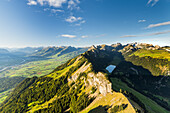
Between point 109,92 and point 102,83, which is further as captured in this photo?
point 102,83

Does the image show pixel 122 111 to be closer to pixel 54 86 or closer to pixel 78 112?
pixel 78 112

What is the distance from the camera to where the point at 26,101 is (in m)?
178

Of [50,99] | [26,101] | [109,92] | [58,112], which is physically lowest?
[26,101]

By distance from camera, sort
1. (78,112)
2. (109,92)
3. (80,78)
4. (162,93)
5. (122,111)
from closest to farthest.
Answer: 1. (122,111)
2. (109,92)
3. (78,112)
4. (80,78)
5. (162,93)

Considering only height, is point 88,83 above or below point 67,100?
above

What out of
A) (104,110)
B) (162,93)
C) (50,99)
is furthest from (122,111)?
(162,93)

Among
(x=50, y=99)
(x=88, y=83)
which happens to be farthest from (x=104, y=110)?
(x=50, y=99)

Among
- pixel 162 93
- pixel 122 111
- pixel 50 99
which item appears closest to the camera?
pixel 122 111

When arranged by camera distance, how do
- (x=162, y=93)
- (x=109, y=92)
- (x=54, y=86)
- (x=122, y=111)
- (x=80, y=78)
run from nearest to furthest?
1. (x=122, y=111)
2. (x=109, y=92)
3. (x=80, y=78)
4. (x=54, y=86)
5. (x=162, y=93)

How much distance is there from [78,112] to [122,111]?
2033 inches

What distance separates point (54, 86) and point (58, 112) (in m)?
75.4

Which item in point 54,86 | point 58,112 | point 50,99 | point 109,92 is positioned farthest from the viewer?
point 54,86

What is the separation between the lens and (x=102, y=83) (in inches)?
3649

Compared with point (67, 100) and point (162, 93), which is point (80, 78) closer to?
point (67, 100)
